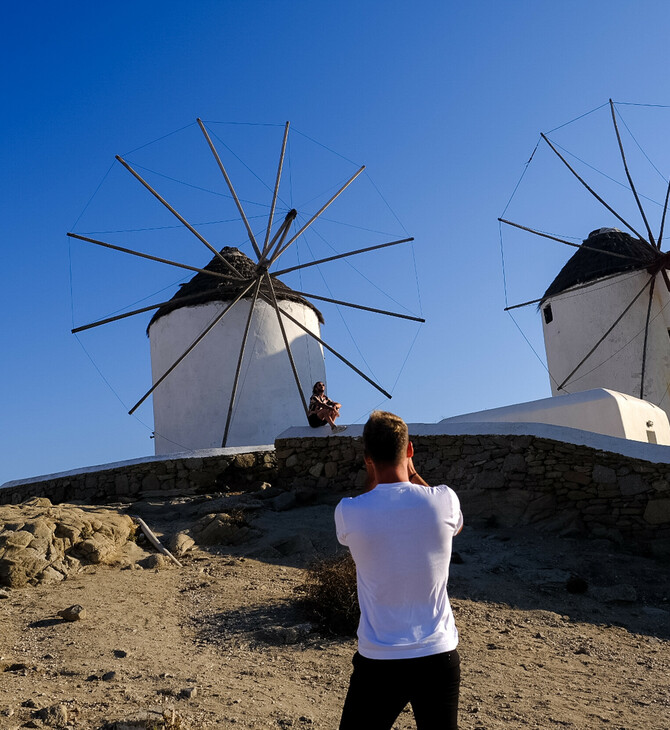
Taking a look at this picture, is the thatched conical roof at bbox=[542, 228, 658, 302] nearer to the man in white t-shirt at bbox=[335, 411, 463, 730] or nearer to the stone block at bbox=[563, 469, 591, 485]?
the stone block at bbox=[563, 469, 591, 485]

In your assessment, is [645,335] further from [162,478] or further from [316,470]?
[162,478]

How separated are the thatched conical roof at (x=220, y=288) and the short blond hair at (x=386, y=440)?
11.1 meters

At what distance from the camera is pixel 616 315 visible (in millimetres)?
15617

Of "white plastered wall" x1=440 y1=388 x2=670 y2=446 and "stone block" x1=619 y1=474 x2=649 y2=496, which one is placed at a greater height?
"white plastered wall" x1=440 y1=388 x2=670 y2=446

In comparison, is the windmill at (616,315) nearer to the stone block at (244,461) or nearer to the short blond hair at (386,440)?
the stone block at (244,461)

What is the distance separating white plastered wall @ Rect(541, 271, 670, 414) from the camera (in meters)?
15.1

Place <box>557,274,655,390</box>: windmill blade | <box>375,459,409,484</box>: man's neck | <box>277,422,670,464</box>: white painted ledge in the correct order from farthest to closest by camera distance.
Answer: <box>557,274,655,390</box>: windmill blade < <box>277,422,670,464</box>: white painted ledge < <box>375,459,409,484</box>: man's neck

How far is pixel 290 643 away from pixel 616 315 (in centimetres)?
1285

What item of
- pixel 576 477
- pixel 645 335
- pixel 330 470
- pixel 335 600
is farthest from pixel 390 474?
pixel 645 335

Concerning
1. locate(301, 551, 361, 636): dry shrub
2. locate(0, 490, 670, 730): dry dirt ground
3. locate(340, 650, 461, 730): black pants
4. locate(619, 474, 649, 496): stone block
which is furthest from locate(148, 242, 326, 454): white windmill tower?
locate(340, 650, 461, 730): black pants

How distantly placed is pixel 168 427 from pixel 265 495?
535 centimetres

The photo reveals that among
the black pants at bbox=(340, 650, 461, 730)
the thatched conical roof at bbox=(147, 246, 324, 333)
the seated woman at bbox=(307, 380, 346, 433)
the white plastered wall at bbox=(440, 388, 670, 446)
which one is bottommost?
the white plastered wall at bbox=(440, 388, 670, 446)

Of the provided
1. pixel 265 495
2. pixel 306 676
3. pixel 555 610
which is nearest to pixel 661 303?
pixel 265 495

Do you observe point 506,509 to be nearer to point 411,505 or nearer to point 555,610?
point 555,610
